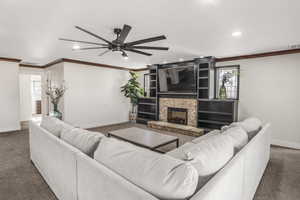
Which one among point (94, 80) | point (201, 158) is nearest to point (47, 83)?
point (94, 80)

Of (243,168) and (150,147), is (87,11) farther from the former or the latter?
(243,168)

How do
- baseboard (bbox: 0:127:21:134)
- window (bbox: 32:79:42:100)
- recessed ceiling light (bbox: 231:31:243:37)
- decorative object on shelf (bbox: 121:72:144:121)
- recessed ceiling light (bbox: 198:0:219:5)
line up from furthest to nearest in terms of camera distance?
window (bbox: 32:79:42:100), decorative object on shelf (bbox: 121:72:144:121), baseboard (bbox: 0:127:21:134), recessed ceiling light (bbox: 231:31:243:37), recessed ceiling light (bbox: 198:0:219:5)

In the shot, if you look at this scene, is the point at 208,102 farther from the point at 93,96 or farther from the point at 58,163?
the point at 58,163

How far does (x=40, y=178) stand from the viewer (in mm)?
2320

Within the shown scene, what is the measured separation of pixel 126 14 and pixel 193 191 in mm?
2264

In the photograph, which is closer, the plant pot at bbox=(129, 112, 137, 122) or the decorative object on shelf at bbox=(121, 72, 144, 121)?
the decorative object on shelf at bbox=(121, 72, 144, 121)

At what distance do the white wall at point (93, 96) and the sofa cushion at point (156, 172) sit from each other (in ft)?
15.5

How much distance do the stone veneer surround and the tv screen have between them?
330 mm

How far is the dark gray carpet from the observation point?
2000 millimetres

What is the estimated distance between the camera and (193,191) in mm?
896

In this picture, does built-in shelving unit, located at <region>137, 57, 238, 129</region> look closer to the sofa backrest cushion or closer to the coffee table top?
the coffee table top

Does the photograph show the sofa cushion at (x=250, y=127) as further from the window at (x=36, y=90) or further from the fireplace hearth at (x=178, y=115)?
the window at (x=36, y=90)

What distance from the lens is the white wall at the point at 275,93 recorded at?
382 centimetres

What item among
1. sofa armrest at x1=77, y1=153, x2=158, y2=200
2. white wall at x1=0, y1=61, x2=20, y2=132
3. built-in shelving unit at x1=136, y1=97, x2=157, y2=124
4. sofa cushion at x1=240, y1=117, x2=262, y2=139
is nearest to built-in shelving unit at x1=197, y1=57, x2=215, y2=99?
built-in shelving unit at x1=136, y1=97, x2=157, y2=124
